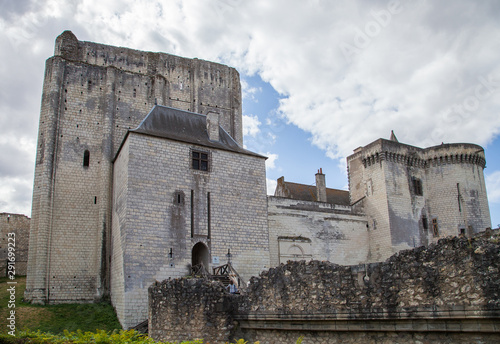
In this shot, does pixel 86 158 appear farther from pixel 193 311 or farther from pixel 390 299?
pixel 390 299

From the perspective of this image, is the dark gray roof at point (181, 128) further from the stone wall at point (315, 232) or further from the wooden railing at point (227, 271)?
the wooden railing at point (227, 271)

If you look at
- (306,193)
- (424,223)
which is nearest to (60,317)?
(306,193)

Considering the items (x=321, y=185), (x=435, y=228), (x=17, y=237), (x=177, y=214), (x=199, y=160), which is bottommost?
(x=435, y=228)

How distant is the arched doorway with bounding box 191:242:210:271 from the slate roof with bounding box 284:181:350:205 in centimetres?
1365

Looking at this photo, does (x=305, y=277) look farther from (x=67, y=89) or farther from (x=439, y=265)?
(x=67, y=89)

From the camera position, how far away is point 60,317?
19.1m

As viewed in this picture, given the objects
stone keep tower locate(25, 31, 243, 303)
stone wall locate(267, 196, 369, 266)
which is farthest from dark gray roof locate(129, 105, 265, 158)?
stone wall locate(267, 196, 369, 266)

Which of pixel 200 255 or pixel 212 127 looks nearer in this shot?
pixel 200 255

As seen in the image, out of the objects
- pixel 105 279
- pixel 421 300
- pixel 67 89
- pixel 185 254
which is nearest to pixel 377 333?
pixel 421 300

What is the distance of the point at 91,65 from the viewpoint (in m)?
27.0

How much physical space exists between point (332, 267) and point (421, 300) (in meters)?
2.15

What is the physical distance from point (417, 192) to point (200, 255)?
17422 millimetres

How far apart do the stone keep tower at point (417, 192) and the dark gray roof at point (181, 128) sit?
1022 cm

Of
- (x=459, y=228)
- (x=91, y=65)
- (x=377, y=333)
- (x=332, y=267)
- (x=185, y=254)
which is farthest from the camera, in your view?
(x=459, y=228)
